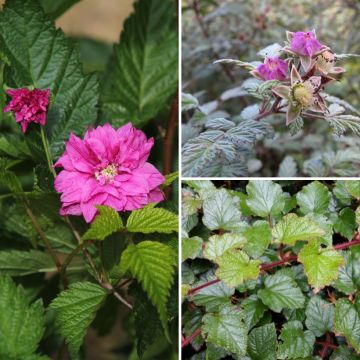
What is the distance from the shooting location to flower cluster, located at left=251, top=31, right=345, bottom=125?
2.49 feet

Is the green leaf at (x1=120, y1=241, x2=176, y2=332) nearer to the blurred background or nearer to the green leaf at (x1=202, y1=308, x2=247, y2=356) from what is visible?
the green leaf at (x1=202, y1=308, x2=247, y2=356)

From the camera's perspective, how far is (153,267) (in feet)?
2.45

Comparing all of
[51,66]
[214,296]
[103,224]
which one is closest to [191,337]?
[214,296]

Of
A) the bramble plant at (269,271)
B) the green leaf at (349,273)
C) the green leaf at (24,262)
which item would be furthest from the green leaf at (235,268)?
the green leaf at (24,262)

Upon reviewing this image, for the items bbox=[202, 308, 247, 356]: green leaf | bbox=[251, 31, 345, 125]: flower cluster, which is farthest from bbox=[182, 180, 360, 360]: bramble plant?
bbox=[251, 31, 345, 125]: flower cluster

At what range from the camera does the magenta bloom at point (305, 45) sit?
753 mm

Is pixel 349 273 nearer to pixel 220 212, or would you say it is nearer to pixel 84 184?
pixel 220 212

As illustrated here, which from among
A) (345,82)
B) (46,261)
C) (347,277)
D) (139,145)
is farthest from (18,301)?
(345,82)

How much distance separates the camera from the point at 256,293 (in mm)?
815

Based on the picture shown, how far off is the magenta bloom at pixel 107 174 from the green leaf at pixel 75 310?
0.10m

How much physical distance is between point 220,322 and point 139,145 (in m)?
0.23

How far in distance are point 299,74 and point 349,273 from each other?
0.24 m

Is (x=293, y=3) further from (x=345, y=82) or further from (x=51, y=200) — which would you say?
(x=51, y=200)

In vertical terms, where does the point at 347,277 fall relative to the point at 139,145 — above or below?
below
